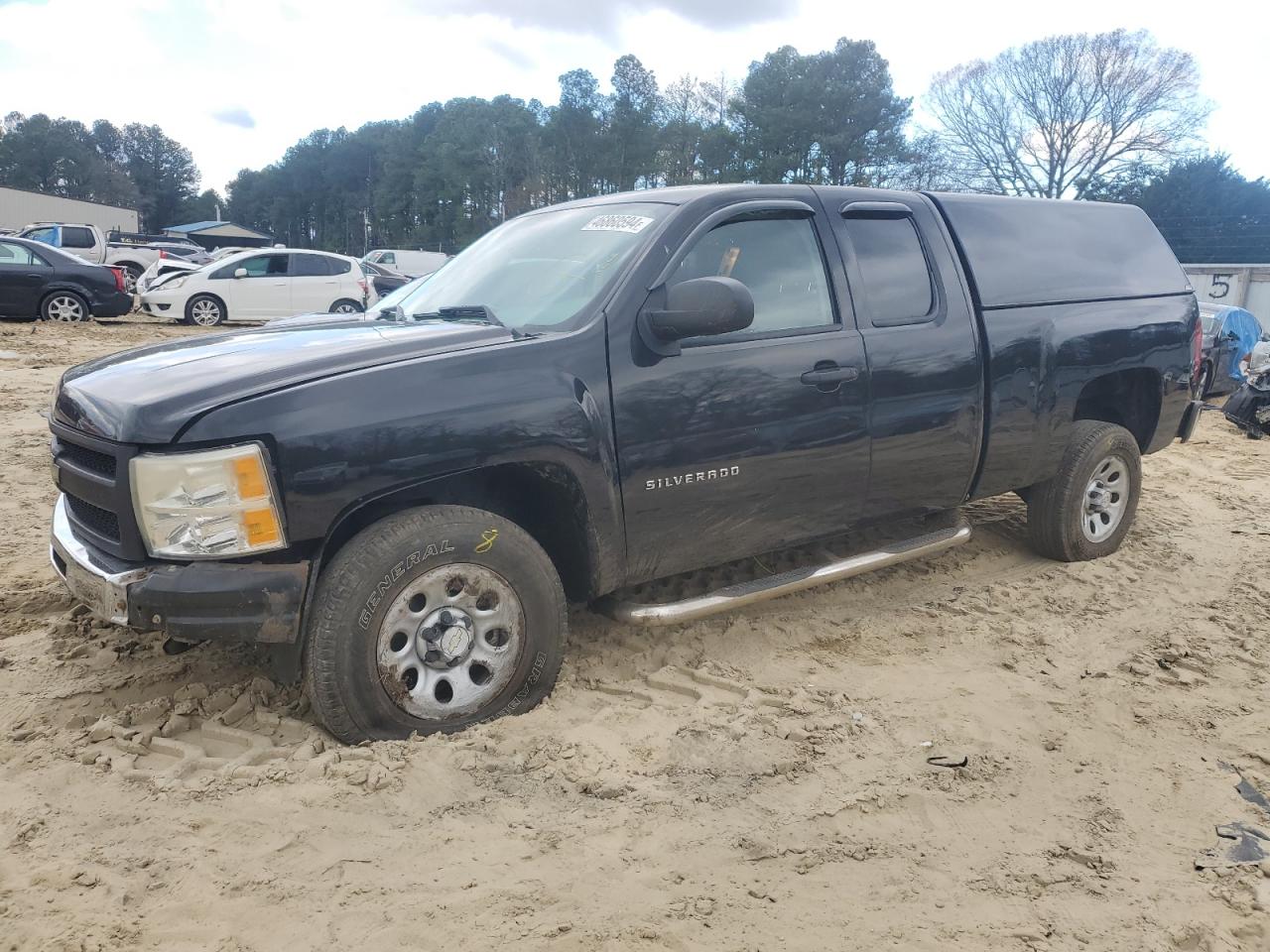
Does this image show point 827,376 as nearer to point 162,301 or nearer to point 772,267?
point 772,267

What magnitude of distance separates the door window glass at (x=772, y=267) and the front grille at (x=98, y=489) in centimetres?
202

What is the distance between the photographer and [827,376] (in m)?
3.85

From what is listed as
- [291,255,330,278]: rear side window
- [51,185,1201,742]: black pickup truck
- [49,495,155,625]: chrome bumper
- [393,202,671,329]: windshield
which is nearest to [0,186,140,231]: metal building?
[291,255,330,278]: rear side window

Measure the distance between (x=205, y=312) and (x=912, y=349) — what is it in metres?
16.1

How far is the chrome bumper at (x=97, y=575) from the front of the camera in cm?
284

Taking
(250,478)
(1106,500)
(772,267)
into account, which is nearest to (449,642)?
(250,478)

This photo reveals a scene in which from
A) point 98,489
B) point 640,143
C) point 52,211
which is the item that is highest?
point 640,143

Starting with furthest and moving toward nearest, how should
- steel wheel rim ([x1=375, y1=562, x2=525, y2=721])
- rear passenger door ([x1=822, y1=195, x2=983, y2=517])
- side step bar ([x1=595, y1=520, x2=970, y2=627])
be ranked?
rear passenger door ([x1=822, y1=195, x2=983, y2=517])
side step bar ([x1=595, y1=520, x2=970, y2=627])
steel wheel rim ([x1=375, y1=562, x2=525, y2=721])

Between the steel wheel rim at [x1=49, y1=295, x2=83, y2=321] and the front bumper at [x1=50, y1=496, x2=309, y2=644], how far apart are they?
15.1m

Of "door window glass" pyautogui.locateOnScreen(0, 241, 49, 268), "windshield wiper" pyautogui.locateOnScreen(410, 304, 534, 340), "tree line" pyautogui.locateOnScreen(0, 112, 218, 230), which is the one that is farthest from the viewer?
"tree line" pyautogui.locateOnScreen(0, 112, 218, 230)

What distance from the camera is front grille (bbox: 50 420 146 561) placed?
2.85 meters

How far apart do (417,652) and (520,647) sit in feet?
1.16

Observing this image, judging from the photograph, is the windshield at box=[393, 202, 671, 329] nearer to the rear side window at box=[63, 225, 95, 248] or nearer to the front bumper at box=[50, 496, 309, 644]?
the front bumper at box=[50, 496, 309, 644]

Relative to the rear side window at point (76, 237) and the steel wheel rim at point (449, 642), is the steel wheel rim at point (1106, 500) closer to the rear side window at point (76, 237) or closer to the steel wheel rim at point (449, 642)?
the steel wheel rim at point (449, 642)
